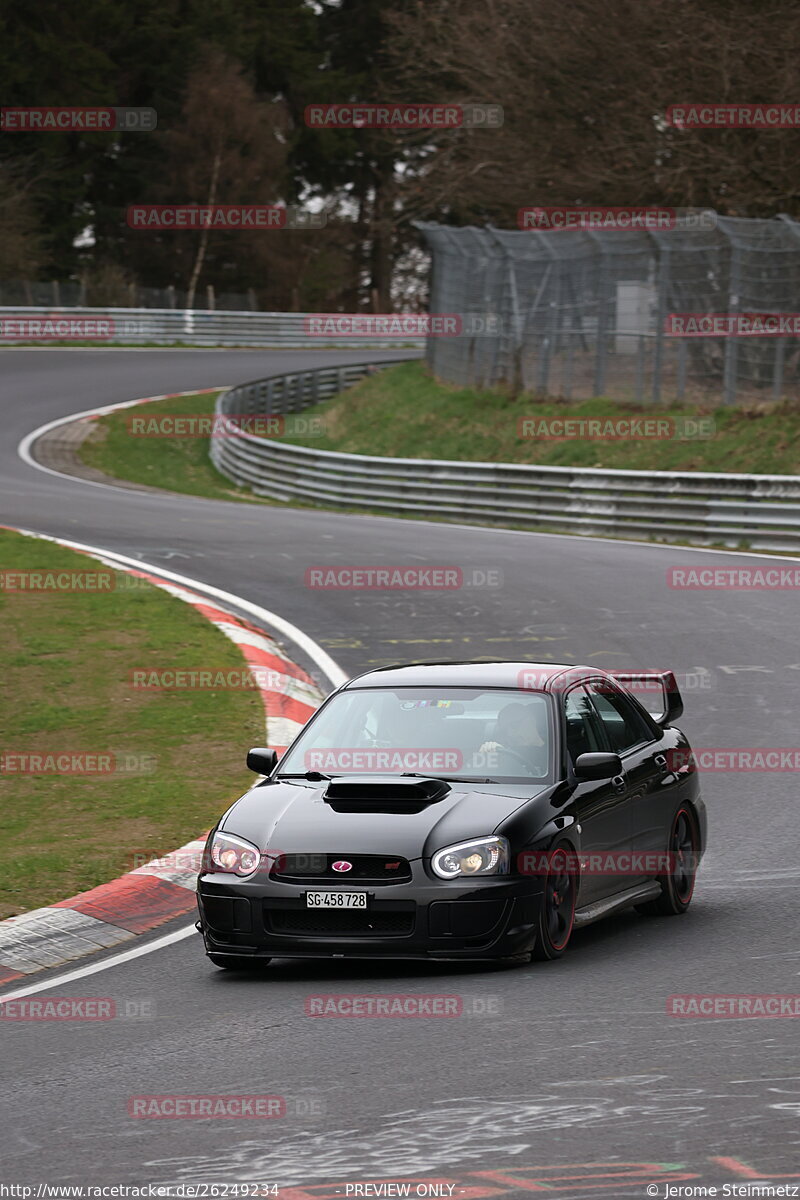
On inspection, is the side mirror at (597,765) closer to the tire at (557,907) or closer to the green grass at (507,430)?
the tire at (557,907)

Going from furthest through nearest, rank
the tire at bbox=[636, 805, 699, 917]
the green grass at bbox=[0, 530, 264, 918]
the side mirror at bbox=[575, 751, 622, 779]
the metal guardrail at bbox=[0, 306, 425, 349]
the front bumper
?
the metal guardrail at bbox=[0, 306, 425, 349], the green grass at bbox=[0, 530, 264, 918], the tire at bbox=[636, 805, 699, 917], the side mirror at bbox=[575, 751, 622, 779], the front bumper

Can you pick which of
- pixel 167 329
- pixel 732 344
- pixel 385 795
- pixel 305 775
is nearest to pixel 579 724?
pixel 385 795

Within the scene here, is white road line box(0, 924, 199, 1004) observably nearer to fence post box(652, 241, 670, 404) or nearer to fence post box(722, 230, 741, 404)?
fence post box(722, 230, 741, 404)

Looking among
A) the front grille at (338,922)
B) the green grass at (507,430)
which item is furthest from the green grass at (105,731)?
the green grass at (507,430)

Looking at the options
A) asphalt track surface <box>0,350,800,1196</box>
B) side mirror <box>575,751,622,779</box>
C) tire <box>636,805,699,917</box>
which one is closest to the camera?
asphalt track surface <box>0,350,800,1196</box>

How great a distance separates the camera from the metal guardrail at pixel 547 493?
25016mm

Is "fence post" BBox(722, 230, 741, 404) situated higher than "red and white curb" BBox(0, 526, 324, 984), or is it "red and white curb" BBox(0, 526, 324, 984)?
"fence post" BBox(722, 230, 741, 404)

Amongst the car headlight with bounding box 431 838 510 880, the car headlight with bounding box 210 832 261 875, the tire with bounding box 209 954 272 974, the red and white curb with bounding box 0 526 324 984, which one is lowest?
the red and white curb with bounding box 0 526 324 984

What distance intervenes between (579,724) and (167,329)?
179ft

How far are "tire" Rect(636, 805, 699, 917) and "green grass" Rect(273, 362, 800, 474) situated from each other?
19131mm

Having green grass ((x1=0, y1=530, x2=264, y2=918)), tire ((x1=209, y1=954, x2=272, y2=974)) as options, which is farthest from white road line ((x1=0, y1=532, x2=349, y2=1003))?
green grass ((x1=0, y1=530, x2=264, y2=918))

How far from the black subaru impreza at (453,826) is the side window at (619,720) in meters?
0.01

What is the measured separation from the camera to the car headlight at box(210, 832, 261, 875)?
8.27m

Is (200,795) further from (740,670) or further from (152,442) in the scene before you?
(152,442)
